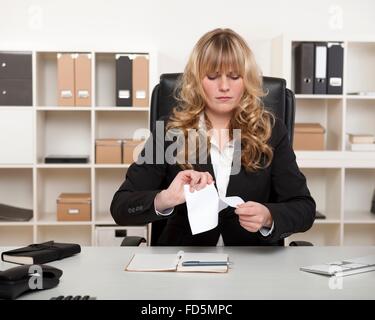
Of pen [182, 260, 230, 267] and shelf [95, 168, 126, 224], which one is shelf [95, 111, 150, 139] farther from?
pen [182, 260, 230, 267]

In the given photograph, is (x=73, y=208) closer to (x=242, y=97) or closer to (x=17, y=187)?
(x=17, y=187)

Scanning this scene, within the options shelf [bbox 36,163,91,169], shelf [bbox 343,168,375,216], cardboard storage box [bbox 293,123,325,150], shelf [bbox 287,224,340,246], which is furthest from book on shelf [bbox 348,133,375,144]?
shelf [bbox 36,163,91,169]

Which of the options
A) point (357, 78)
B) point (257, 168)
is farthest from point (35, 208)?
point (357, 78)

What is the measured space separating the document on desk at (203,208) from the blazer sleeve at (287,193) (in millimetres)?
224

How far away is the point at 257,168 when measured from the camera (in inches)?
79.6

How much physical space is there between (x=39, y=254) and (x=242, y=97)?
2.89 feet

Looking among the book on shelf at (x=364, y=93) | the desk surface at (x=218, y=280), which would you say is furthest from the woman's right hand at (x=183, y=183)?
the book on shelf at (x=364, y=93)

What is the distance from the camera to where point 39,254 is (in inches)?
63.8

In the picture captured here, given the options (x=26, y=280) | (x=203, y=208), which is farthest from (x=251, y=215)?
(x=26, y=280)

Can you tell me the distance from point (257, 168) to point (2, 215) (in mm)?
2223

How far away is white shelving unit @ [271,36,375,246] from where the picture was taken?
3688mm

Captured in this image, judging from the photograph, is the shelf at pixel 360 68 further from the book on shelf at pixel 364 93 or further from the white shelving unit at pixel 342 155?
the book on shelf at pixel 364 93
